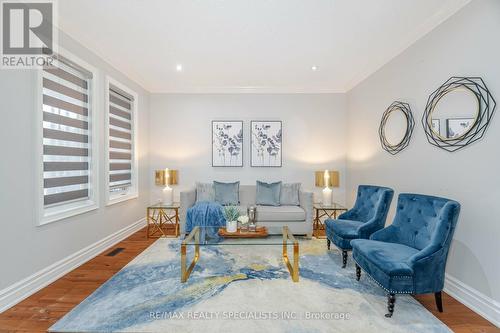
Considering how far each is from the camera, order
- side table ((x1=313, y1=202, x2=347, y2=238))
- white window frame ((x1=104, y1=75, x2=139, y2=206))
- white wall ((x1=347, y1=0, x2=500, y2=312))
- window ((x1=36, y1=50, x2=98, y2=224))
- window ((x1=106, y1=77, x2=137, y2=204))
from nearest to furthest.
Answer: white wall ((x1=347, y1=0, x2=500, y2=312)), window ((x1=36, y1=50, x2=98, y2=224)), white window frame ((x1=104, y1=75, x2=139, y2=206)), window ((x1=106, y1=77, x2=137, y2=204)), side table ((x1=313, y1=202, x2=347, y2=238))

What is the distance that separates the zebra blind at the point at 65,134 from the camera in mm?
2625

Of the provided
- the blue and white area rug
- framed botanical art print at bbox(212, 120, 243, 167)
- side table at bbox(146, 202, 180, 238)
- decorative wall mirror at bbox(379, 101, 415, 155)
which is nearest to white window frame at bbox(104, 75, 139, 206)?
side table at bbox(146, 202, 180, 238)

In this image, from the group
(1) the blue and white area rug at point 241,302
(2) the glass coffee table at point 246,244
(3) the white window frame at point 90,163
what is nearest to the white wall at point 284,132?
(3) the white window frame at point 90,163

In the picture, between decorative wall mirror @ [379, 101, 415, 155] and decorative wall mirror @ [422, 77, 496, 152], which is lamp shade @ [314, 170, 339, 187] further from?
decorative wall mirror @ [422, 77, 496, 152]

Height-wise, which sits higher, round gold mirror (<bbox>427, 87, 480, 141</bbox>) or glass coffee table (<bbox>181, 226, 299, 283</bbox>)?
round gold mirror (<bbox>427, 87, 480, 141</bbox>)

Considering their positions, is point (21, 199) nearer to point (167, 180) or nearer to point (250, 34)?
point (167, 180)

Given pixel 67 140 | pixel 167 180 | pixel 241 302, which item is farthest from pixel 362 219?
pixel 67 140

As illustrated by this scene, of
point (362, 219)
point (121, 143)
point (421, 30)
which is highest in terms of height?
point (421, 30)

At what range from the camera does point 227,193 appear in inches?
173

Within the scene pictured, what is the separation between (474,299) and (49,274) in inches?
163

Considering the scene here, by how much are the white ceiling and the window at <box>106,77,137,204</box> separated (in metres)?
0.43

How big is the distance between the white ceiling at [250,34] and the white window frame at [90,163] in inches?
17.0

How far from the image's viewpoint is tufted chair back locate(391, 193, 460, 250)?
6.40ft

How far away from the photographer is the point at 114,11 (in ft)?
8.05
